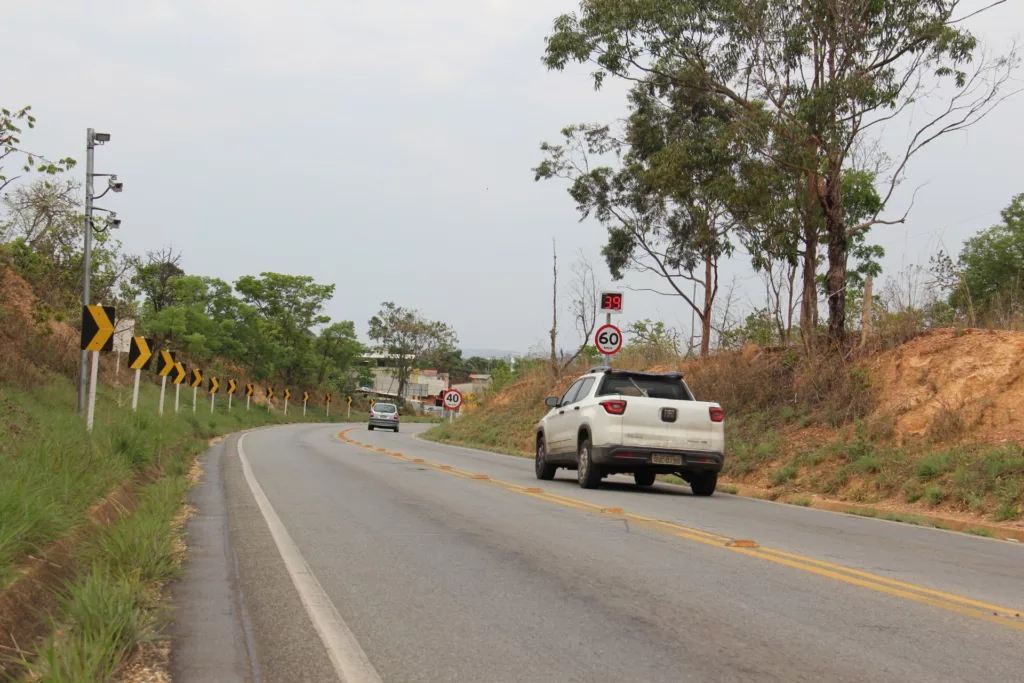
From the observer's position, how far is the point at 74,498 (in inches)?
349

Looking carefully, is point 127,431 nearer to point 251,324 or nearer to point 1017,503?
point 1017,503

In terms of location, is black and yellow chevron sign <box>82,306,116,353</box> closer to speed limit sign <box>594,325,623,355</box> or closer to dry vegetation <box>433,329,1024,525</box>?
speed limit sign <box>594,325,623,355</box>

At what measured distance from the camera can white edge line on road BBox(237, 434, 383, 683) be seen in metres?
4.77

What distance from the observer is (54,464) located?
390 inches

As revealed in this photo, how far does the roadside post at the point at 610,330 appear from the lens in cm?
2241

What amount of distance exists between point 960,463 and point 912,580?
697 cm

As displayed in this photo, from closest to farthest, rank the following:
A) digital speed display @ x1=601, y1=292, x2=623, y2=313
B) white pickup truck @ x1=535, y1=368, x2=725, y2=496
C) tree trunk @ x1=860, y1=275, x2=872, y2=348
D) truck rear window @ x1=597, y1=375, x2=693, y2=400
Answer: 1. white pickup truck @ x1=535, y1=368, x2=725, y2=496
2. truck rear window @ x1=597, y1=375, x2=693, y2=400
3. tree trunk @ x1=860, y1=275, x2=872, y2=348
4. digital speed display @ x1=601, y1=292, x2=623, y2=313

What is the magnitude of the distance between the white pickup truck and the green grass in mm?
6545

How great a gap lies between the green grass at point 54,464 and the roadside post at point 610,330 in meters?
9.59

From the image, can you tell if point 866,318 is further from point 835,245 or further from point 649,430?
point 649,430

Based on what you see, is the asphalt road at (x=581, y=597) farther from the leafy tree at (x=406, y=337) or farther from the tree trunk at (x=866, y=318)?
the leafy tree at (x=406, y=337)

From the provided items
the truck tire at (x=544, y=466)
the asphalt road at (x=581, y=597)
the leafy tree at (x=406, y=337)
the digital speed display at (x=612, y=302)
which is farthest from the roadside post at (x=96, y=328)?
the leafy tree at (x=406, y=337)

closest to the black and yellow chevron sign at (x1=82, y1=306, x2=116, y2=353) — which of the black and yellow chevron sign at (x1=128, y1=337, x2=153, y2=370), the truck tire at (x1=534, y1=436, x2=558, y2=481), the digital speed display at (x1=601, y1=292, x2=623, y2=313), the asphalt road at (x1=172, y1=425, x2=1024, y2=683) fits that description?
the black and yellow chevron sign at (x1=128, y1=337, x2=153, y2=370)

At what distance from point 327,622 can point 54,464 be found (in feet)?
17.9
